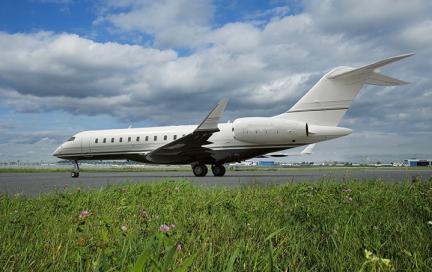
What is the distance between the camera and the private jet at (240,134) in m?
17.0

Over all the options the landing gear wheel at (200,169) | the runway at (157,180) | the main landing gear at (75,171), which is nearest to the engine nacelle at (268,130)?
the runway at (157,180)

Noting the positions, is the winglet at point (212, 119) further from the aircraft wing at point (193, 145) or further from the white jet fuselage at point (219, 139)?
the white jet fuselage at point (219, 139)

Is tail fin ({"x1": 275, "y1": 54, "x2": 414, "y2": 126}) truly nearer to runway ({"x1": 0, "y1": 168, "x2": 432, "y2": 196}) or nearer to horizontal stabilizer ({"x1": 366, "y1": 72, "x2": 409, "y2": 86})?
horizontal stabilizer ({"x1": 366, "y1": 72, "x2": 409, "y2": 86})

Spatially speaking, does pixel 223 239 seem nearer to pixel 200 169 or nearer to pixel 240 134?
pixel 240 134

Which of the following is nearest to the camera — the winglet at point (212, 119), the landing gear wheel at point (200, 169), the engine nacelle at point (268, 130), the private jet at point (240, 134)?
the private jet at point (240, 134)

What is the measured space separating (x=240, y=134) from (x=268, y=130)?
1.64 meters

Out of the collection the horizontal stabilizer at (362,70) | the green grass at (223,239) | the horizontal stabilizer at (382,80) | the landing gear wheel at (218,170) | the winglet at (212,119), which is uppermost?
the horizontal stabilizer at (362,70)

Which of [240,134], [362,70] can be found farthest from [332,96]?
[240,134]

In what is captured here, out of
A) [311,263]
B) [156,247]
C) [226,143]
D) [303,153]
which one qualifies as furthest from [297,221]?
[303,153]

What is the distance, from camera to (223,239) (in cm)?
266

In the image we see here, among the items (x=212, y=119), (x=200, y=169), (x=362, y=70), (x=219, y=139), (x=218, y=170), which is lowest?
(x=218, y=170)

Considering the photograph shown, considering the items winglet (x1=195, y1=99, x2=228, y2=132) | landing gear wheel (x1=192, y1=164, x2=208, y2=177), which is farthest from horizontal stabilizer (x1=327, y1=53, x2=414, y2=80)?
landing gear wheel (x1=192, y1=164, x2=208, y2=177)

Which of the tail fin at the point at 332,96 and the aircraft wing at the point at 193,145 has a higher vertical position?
the tail fin at the point at 332,96

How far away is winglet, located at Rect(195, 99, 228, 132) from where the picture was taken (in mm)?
17781
